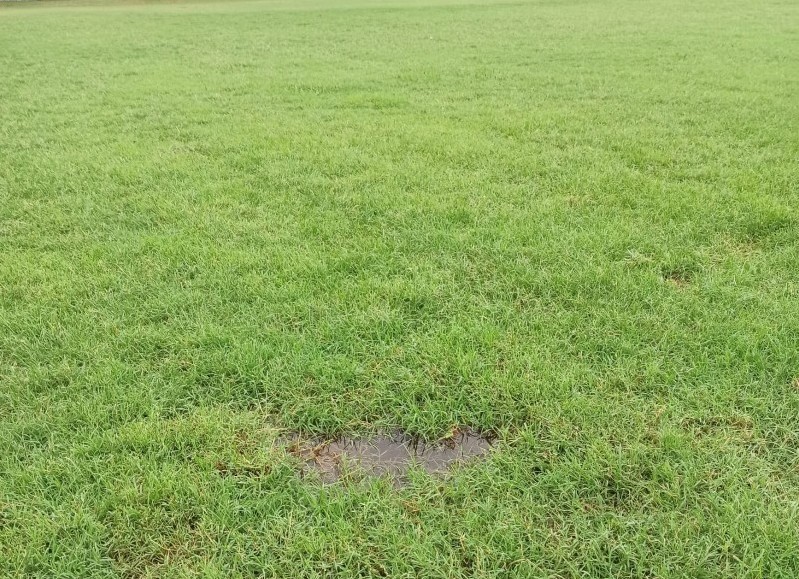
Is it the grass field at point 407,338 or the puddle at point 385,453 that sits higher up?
the grass field at point 407,338

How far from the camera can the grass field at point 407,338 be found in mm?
1785

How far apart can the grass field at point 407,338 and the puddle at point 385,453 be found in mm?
55

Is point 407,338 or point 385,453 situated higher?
point 407,338

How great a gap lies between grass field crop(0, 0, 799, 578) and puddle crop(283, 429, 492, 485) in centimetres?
5

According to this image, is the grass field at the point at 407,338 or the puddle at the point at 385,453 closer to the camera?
the grass field at the point at 407,338

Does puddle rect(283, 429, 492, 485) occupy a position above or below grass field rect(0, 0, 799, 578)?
below

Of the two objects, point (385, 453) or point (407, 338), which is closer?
point (385, 453)

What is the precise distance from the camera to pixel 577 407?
2193 mm

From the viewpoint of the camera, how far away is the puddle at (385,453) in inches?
80.5

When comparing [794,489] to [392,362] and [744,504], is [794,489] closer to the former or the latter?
[744,504]

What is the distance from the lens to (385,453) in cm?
212

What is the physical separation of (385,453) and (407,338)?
0.63 m

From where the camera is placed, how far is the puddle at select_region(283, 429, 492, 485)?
2.04 metres

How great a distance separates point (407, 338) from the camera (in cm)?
262
